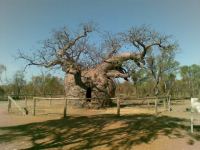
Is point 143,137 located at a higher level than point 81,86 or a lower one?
lower

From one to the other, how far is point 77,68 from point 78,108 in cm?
348

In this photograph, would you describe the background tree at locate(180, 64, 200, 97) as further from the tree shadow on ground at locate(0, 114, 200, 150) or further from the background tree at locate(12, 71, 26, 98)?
the tree shadow on ground at locate(0, 114, 200, 150)

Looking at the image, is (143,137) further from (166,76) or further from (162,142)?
(166,76)

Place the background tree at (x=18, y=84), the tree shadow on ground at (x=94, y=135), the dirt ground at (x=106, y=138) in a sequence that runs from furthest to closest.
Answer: the background tree at (x=18, y=84) < the tree shadow on ground at (x=94, y=135) < the dirt ground at (x=106, y=138)

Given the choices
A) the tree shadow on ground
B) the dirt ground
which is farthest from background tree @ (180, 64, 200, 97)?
the dirt ground

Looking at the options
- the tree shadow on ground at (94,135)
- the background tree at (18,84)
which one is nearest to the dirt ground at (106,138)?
the tree shadow on ground at (94,135)

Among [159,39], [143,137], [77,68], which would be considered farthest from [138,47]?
[143,137]

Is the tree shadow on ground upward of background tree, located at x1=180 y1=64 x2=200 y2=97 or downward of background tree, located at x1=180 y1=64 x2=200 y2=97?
downward

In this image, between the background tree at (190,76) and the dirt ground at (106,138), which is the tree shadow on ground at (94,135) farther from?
the background tree at (190,76)

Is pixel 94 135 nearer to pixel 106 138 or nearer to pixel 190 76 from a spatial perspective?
pixel 106 138

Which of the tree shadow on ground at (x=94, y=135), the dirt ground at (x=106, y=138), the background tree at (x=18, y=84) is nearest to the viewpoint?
the dirt ground at (x=106, y=138)

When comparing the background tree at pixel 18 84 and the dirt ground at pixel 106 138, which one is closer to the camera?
the dirt ground at pixel 106 138

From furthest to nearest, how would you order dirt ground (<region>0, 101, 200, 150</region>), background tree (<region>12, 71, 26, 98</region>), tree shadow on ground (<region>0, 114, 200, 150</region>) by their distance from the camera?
background tree (<region>12, 71, 26, 98</region>), tree shadow on ground (<region>0, 114, 200, 150</region>), dirt ground (<region>0, 101, 200, 150</region>)

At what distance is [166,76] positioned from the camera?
4450cm
